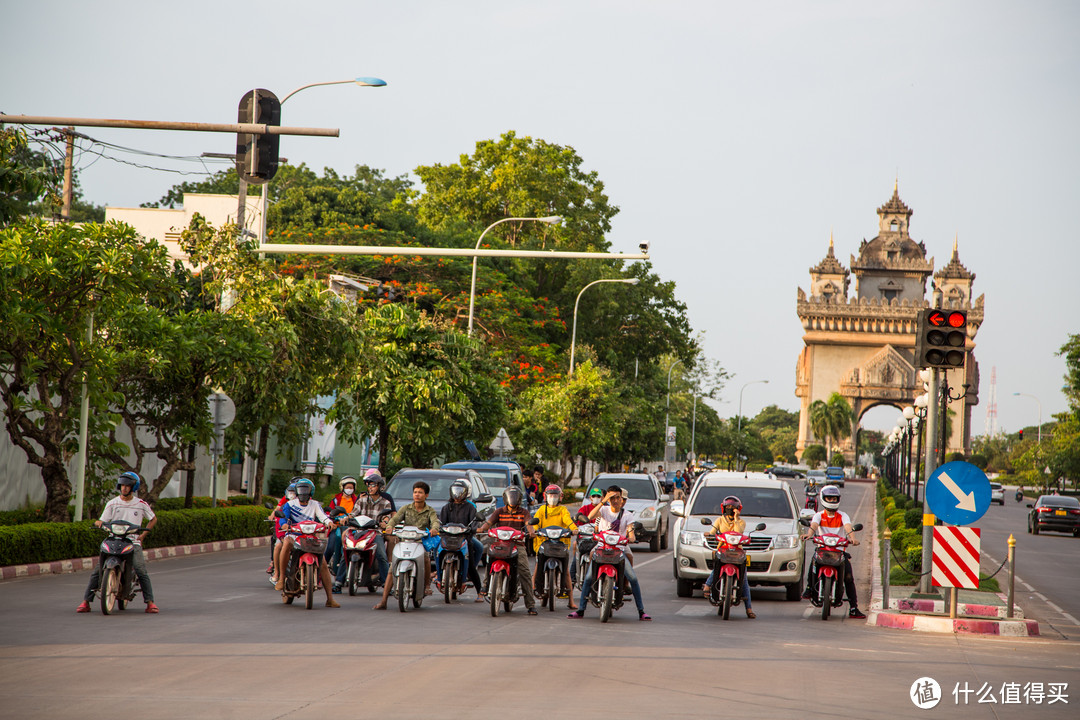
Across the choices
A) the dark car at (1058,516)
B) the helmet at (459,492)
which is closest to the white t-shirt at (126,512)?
the helmet at (459,492)

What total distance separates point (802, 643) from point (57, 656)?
7333mm

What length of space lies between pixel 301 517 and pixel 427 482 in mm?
5388

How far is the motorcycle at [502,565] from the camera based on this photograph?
14406 mm

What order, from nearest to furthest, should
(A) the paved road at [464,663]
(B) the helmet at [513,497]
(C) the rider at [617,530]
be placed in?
(A) the paved road at [464,663] → (C) the rider at [617,530] → (B) the helmet at [513,497]

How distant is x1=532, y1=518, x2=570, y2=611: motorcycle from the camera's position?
15039 millimetres

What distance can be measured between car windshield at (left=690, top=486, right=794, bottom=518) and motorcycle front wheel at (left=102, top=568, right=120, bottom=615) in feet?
28.1

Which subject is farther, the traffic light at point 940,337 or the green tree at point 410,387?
the green tree at point 410,387

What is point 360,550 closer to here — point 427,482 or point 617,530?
point 617,530

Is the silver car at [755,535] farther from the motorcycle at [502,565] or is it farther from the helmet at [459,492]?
the helmet at [459,492]

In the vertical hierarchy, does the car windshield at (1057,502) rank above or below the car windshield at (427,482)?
below

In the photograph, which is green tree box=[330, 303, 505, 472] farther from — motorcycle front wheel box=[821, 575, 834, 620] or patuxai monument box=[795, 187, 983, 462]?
patuxai monument box=[795, 187, 983, 462]

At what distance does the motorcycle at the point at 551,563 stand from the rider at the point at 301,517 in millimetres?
2618

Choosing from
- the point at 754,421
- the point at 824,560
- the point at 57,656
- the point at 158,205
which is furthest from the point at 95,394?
the point at 754,421

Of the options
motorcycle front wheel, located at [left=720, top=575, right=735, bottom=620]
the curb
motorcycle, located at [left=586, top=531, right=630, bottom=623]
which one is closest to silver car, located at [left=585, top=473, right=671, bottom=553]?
the curb
